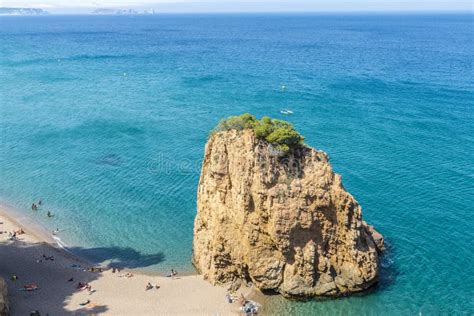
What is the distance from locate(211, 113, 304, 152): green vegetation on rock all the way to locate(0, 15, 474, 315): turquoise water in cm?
1328

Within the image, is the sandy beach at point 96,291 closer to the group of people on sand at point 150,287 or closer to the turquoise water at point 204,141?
the group of people on sand at point 150,287

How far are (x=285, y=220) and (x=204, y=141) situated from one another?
Answer: 3924cm

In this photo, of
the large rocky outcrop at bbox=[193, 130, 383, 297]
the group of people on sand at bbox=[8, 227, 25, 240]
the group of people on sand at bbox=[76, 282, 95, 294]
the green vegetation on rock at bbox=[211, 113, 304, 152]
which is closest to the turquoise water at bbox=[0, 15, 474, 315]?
the large rocky outcrop at bbox=[193, 130, 383, 297]

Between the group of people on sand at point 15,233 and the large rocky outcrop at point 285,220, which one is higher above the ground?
the large rocky outcrop at point 285,220

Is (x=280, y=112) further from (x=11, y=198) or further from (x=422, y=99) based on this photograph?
(x=11, y=198)

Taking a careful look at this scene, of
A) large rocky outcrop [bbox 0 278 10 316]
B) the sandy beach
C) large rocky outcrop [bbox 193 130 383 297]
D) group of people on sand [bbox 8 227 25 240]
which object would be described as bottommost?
the sandy beach

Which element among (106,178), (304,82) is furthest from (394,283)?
(304,82)

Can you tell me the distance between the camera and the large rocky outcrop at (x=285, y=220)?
3597 centimetres

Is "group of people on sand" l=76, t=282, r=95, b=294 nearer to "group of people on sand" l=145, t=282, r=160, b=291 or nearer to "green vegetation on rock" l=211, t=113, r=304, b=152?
"group of people on sand" l=145, t=282, r=160, b=291

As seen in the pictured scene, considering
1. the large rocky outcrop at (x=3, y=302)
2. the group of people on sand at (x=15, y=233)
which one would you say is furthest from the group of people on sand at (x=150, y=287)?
the group of people on sand at (x=15, y=233)

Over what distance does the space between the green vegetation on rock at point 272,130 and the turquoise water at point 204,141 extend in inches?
523

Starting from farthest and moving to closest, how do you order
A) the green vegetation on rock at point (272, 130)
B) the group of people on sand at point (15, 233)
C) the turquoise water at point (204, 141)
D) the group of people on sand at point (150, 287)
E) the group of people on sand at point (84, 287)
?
the group of people on sand at point (15, 233) → the turquoise water at point (204, 141) → the group of people on sand at point (150, 287) → the group of people on sand at point (84, 287) → the green vegetation on rock at point (272, 130)

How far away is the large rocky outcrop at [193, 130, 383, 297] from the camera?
3597cm

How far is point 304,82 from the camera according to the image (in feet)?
361
